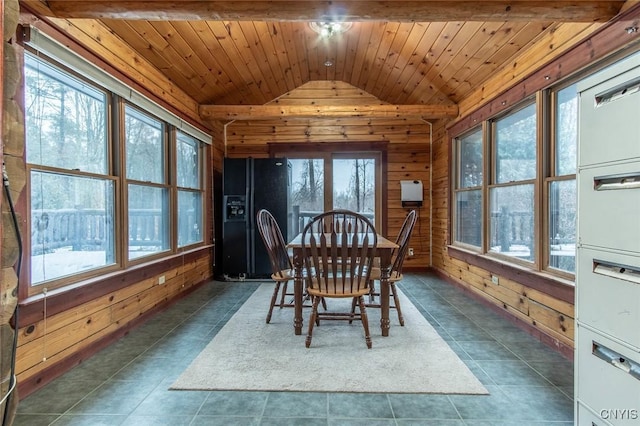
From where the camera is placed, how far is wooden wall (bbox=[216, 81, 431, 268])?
18.0 feet

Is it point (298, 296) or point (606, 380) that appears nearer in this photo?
point (606, 380)

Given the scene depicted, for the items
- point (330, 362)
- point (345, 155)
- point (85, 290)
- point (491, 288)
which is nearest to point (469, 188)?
point (491, 288)

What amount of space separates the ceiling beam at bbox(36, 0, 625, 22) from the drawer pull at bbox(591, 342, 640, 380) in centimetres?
194

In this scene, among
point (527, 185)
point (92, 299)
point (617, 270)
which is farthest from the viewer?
point (527, 185)

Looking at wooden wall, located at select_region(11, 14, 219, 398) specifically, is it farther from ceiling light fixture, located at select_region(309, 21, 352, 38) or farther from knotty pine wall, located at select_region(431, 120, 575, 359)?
knotty pine wall, located at select_region(431, 120, 575, 359)

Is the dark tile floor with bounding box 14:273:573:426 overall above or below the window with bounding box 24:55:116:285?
below

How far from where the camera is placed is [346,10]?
2121 mm

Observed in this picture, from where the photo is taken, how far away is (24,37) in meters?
1.84

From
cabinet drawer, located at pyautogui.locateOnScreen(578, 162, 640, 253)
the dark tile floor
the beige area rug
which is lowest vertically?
the dark tile floor

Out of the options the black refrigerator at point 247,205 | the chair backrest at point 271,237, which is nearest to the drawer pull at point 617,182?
the chair backrest at point 271,237

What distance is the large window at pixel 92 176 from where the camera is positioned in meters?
2.03

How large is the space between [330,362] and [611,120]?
192cm

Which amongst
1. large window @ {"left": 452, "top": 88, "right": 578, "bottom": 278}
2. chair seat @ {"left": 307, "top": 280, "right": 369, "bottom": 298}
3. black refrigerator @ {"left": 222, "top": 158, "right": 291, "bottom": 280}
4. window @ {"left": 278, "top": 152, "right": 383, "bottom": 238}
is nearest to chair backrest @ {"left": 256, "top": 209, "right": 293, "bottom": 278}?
chair seat @ {"left": 307, "top": 280, "right": 369, "bottom": 298}

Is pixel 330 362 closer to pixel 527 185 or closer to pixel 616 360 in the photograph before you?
pixel 616 360
